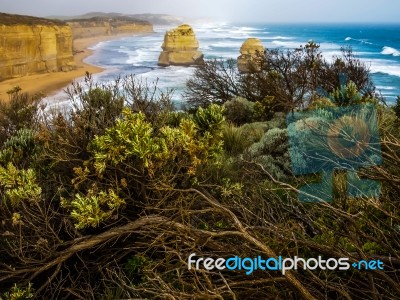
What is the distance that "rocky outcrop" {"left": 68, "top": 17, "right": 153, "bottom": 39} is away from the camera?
98.9m

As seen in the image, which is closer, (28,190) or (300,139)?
(28,190)

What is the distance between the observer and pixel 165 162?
4.16m

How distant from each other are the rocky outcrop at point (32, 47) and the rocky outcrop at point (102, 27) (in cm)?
5348

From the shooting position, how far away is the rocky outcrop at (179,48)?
178ft

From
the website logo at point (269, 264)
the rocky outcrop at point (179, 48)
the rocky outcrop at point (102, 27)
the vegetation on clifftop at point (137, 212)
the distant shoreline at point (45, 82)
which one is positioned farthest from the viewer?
the rocky outcrop at point (102, 27)

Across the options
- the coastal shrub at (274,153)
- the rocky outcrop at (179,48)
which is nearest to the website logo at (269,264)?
the coastal shrub at (274,153)

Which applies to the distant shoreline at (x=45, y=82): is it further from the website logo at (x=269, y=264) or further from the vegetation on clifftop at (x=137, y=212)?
the website logo at (x=269, y=264)

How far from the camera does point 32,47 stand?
42.2m

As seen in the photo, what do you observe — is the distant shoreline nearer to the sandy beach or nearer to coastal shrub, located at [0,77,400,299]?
the sandy beach

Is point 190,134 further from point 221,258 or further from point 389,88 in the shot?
point 389,88

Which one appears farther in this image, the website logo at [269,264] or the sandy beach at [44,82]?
the sandy beach at [44,82]

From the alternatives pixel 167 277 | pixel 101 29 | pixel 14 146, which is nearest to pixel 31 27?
pixel 14 146

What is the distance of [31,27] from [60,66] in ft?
16.9

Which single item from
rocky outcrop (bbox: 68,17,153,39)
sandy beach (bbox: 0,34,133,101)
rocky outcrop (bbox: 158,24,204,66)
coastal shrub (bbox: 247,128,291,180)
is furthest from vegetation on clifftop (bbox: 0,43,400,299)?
rocky outcrop (bbox: 68,17,153,39)
